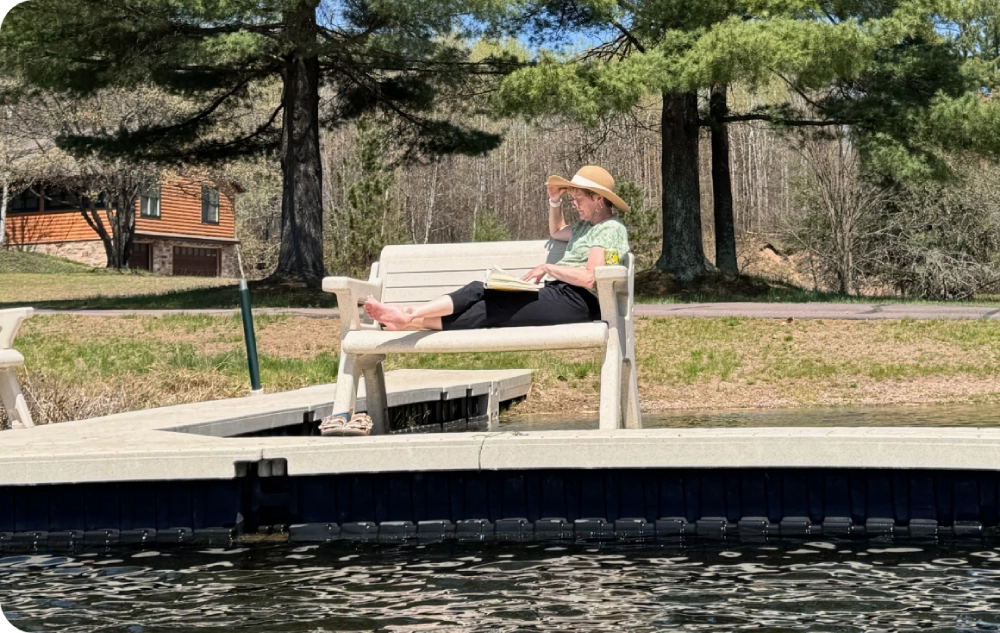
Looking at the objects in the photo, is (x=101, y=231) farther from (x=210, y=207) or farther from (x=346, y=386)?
(x=346, y=386)

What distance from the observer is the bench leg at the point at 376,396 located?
714 centimetres

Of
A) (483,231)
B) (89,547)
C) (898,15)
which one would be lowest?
(89,547)

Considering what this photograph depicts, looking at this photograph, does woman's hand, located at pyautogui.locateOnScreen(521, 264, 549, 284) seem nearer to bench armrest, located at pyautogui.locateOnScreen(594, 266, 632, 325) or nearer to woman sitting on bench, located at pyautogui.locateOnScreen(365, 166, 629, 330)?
woman sitting on bench, located at pyautogui.locateOnScreen(365, 166, 629, 330)

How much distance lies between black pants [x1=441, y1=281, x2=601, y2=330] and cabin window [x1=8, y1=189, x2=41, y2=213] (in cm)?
4444

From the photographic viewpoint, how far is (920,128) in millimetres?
21109

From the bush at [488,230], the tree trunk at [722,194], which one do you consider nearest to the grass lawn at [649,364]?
the tree trunk at [722,194]

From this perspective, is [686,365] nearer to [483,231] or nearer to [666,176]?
[666,176]

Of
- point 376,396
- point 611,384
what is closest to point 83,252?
point 376,396

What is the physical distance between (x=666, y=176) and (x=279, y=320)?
9774 millimetres

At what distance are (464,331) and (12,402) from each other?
2845 millimetres

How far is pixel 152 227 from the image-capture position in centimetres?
4838

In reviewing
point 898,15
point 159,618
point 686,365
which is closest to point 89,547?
point 159,618

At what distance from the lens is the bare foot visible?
6.32 metres

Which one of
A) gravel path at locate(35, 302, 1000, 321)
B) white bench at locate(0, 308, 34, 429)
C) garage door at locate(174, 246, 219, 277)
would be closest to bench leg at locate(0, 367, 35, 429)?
white bench at locate(0, 308, 34, 429)
